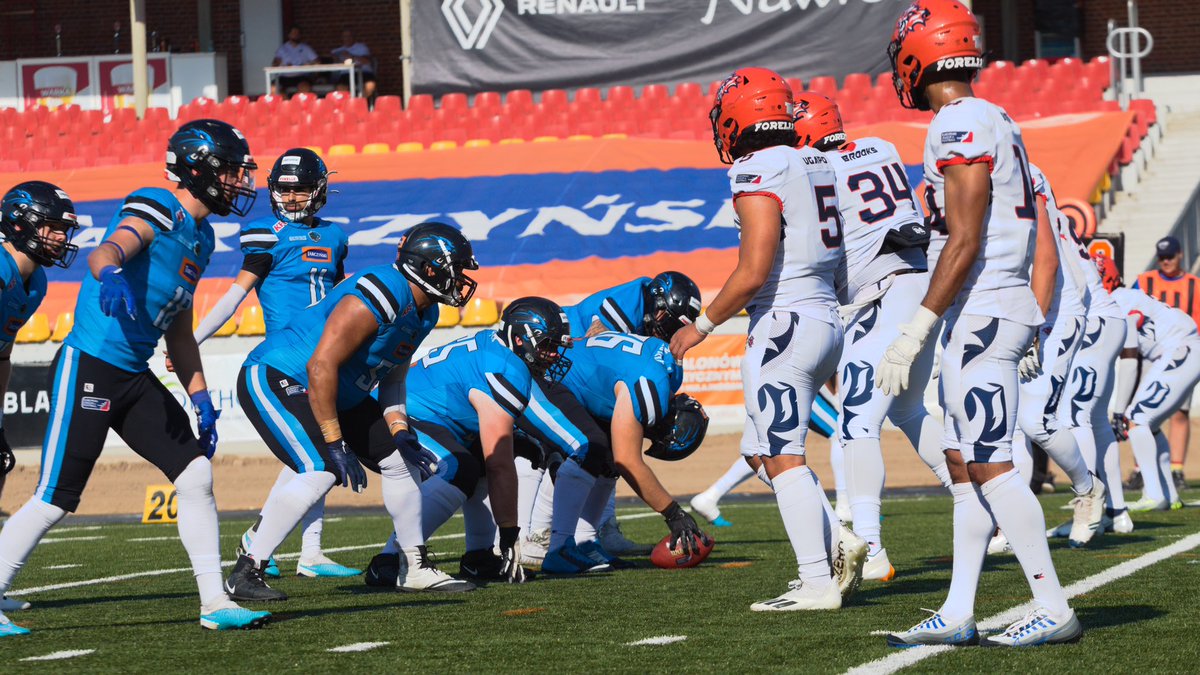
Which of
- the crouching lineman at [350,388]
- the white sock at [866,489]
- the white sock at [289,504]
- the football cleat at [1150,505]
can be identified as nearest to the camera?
the crouching lineman at [350,388]

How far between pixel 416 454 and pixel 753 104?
199 centimetres

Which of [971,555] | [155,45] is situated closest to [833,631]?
[971,555]

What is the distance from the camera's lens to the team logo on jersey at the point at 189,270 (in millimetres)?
5711

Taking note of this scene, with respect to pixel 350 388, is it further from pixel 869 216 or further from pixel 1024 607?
pixel 1024 607

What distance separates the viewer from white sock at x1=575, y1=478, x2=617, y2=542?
7.89m

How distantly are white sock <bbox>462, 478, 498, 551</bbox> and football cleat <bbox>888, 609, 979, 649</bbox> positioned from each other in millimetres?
2787

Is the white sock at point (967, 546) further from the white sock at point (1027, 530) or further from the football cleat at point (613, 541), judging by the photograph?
the football cleat at point (613, 541)

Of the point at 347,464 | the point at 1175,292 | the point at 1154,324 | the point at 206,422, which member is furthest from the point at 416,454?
the point at 1175,292

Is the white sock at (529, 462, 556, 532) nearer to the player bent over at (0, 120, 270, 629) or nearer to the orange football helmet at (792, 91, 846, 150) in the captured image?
the orange football helmet at (792, 91, 846, 150)

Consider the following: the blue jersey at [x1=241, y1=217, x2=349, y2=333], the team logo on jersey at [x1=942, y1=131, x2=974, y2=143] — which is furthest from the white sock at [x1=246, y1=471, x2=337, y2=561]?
the team logo on jersey at [x1=942, y1=131, x2=974, y2=143]

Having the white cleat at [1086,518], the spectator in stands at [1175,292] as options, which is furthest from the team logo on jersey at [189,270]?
the spectator in stands at [1175,292]

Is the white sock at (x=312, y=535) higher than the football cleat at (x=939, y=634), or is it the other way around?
the football cleat at (x=939, y=634)

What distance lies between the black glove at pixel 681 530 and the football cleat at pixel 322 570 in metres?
1.57

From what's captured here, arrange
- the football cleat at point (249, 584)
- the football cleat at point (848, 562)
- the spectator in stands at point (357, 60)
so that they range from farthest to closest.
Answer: the spectator in stands at point (357, 60)
the football cleat at point (249, 584)
the football cleat at point (848, 562)
